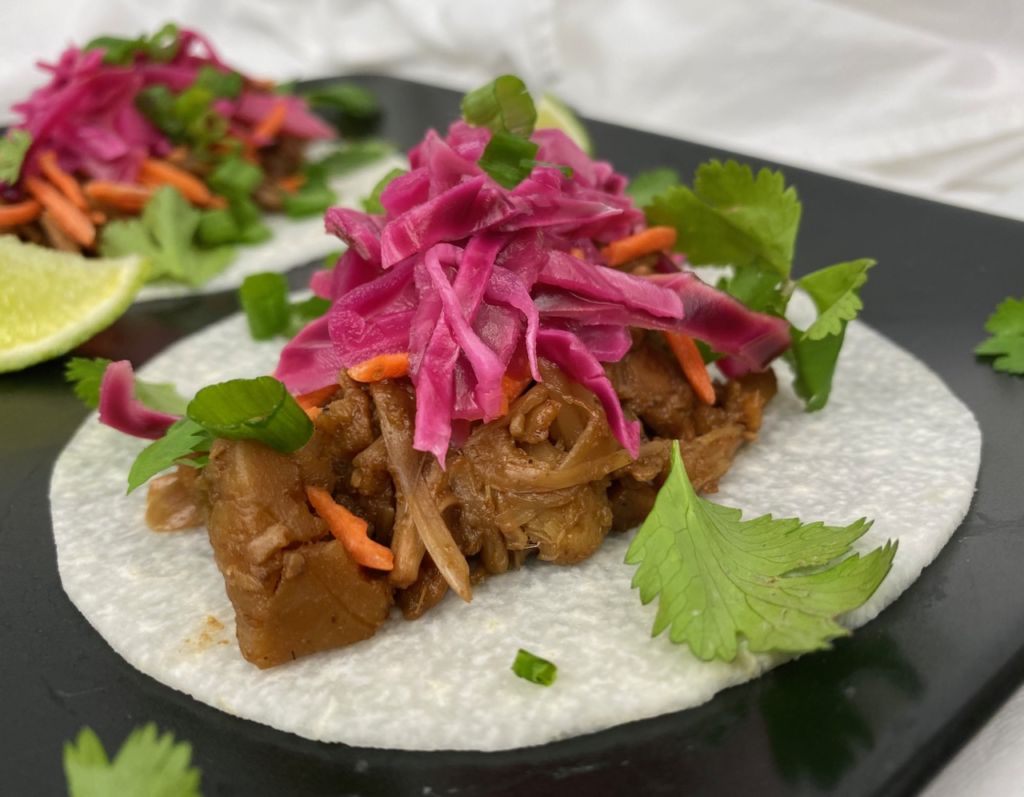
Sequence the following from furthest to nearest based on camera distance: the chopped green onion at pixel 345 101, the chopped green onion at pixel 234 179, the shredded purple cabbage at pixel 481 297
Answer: the chopped green onion at pixel 345 101, the chopped green onion at pixel 234 179, the shredded purple cabbage at pixel 481 297

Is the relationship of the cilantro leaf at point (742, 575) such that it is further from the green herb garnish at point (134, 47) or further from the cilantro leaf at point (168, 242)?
the green herb garnish at point (134, 47)

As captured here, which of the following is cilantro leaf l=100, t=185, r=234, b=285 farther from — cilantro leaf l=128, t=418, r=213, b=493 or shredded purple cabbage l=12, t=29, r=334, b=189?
cilantro leaf l=128, t=418, r=213, b=493

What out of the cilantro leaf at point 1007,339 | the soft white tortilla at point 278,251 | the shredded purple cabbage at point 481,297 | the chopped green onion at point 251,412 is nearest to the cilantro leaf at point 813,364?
the shredded purple cabbage at point 481,297

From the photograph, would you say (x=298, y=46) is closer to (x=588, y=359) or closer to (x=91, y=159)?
(x=91, y=159)

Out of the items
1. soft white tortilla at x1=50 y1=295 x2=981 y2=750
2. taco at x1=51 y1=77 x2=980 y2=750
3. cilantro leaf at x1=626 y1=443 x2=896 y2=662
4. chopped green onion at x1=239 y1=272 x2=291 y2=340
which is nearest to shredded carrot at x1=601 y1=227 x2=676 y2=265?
taco at x1=51 y1=77 x2=980 y2=750

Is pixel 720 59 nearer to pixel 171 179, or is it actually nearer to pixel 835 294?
pixel 171 179

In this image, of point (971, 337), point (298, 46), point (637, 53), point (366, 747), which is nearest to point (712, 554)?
point (366, 747)

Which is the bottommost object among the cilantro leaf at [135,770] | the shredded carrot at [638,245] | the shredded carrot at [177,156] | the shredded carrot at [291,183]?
the shredded carrot at [291,183]

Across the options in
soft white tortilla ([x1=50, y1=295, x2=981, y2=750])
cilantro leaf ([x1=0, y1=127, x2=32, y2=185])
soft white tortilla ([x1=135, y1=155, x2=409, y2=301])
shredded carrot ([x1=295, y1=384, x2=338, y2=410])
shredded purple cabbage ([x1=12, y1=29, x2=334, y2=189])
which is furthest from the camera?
shredded purple cabbage ([x1=12, y1=29, x2=334, y2=189])
